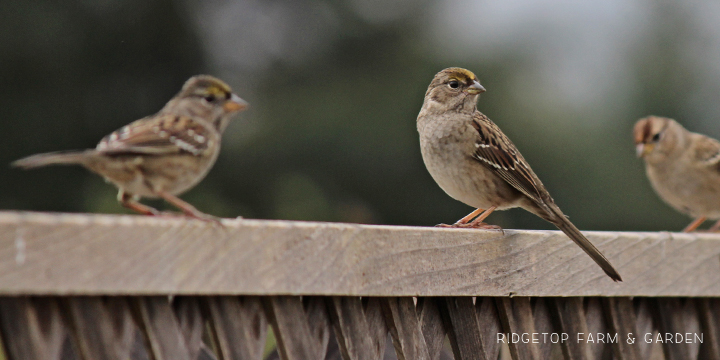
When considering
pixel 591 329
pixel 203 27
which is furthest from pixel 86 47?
pixel 591 329

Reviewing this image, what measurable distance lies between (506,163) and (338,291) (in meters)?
1.88

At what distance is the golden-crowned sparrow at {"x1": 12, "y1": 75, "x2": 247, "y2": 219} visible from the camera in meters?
2.12

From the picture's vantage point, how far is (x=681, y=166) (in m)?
5.74

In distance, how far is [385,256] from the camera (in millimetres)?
2258

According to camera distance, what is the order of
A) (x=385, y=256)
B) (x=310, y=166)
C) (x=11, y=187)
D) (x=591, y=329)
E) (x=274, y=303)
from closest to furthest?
(x=274, y=303) → (x=385, y=256) → (x=591, y=329) → (x=11, y=187) → (x=310, y=166)

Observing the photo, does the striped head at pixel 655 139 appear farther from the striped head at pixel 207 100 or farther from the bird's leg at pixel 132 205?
the bird's leg at pixel 132 205

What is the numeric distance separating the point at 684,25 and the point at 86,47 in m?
16.8

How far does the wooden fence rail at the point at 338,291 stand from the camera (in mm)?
1638

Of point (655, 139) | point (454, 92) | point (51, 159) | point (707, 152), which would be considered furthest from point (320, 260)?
point (707, 152)

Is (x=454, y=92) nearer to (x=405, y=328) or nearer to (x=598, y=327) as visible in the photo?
(x=598, y=327)

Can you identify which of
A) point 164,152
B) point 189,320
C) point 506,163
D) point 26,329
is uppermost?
point 164,152

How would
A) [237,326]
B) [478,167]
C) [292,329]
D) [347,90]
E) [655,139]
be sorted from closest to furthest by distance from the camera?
[237,326], [292,329], [478,167], [655,139], [347,90]

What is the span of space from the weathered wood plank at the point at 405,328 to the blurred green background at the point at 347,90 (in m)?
8.39

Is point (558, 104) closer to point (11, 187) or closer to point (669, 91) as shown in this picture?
point (669, 91)
